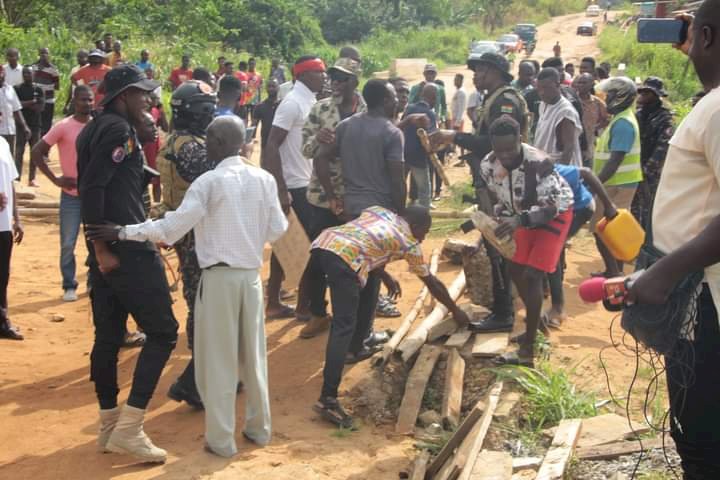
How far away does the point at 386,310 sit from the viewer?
7660mm

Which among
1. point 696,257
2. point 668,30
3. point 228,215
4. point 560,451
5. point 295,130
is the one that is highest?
point 668,30

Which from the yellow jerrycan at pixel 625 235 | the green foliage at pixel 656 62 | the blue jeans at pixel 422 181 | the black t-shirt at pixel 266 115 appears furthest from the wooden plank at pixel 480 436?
the green foliage at pixel 656 62

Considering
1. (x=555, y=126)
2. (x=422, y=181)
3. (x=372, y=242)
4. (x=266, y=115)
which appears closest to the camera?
(x=372, y=242)

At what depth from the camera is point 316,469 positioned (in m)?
5.05

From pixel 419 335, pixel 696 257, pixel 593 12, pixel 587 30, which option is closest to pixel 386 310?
pixel 419 335

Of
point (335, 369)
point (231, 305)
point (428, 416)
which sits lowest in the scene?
point (428, 416)

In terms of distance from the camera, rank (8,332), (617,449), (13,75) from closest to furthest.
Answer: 1. (617,449)
2. (8,332)
3. (13,75)

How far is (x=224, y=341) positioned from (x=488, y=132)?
127 inches

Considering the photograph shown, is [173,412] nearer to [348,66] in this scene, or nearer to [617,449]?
[617,449]

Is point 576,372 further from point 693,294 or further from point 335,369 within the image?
point 693,294

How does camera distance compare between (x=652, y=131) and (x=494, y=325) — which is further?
(x=652, y=131)

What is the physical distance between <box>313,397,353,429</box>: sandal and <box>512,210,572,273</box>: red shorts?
169 cm

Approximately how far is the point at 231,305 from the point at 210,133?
979mm

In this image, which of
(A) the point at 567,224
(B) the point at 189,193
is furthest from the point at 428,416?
(B) the point at 189,193
